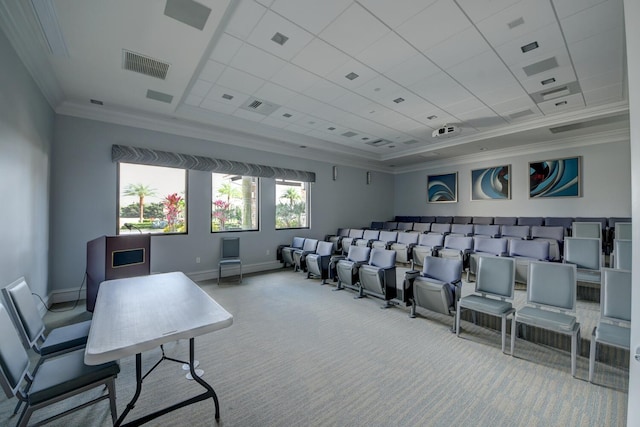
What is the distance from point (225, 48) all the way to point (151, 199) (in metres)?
3.51

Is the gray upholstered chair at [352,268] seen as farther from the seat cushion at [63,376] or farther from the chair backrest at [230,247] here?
the seat cushion at [63,376]

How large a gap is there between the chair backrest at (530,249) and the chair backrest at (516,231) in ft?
4.38

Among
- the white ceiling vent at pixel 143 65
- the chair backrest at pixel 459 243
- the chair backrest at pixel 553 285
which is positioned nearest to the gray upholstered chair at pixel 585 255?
the chair backrest at pixel 553 285

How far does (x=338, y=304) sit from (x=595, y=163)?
7.20 metres

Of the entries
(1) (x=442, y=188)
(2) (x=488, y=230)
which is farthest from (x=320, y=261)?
(1) (x=442, y=188)

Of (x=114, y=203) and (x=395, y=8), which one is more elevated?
(x=395, y=8)

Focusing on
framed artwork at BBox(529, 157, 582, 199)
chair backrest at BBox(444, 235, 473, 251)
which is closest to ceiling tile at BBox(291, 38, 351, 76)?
chair backrest at BBox(444, 235, 473, 251)

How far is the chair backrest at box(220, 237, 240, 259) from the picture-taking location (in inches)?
242

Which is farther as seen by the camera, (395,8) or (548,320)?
(395,8)

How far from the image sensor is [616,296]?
2498 mm

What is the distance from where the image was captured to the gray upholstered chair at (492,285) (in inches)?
120

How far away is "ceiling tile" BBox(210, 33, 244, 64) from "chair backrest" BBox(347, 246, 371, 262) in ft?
11.7

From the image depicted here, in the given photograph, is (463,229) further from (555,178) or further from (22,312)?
(22,312)

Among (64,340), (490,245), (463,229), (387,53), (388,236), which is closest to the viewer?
(64,340)
